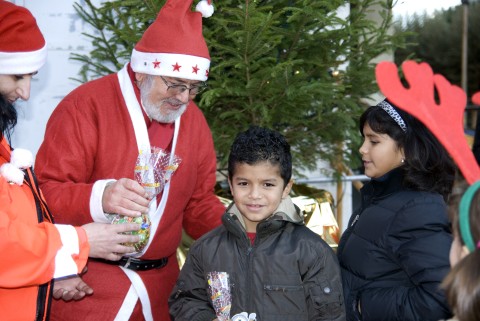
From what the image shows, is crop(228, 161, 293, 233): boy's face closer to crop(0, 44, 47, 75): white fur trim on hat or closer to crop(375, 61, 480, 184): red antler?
crop(0, 44, 47, 75): white fur trim on hat

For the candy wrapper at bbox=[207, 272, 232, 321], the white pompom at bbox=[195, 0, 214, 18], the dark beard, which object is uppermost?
the white pompom at bbox=[195, 0, 214, 18]

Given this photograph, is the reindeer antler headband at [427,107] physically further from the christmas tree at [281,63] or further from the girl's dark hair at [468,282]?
the christmas tree at [281,63]

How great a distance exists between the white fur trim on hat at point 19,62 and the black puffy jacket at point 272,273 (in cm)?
103

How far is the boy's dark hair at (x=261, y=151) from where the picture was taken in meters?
2.96

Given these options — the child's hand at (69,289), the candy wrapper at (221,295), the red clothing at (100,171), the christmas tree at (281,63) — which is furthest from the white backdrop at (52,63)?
the candy wrapper at (221,295)

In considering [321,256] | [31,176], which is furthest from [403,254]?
[31,176]

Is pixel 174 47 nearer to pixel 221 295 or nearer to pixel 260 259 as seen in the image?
pixel 260 259

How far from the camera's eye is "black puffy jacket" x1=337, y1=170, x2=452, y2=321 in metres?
2.62

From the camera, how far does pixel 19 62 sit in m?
2.60

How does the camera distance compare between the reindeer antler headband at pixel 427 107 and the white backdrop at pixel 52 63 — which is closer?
the reindeer antler headband at pixel 427 107

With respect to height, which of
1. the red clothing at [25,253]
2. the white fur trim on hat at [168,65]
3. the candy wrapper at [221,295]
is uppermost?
the white fur trim on hat at [168,65]

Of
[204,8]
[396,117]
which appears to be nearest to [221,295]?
[396,117]

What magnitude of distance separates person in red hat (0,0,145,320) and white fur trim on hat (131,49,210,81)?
61 cm

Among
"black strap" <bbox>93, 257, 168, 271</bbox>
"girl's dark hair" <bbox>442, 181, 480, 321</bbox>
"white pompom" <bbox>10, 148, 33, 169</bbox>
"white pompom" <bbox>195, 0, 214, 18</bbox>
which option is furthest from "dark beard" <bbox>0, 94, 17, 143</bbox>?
"girl's dark hair" <bbox>442, 181, 480, 321</bbox>
